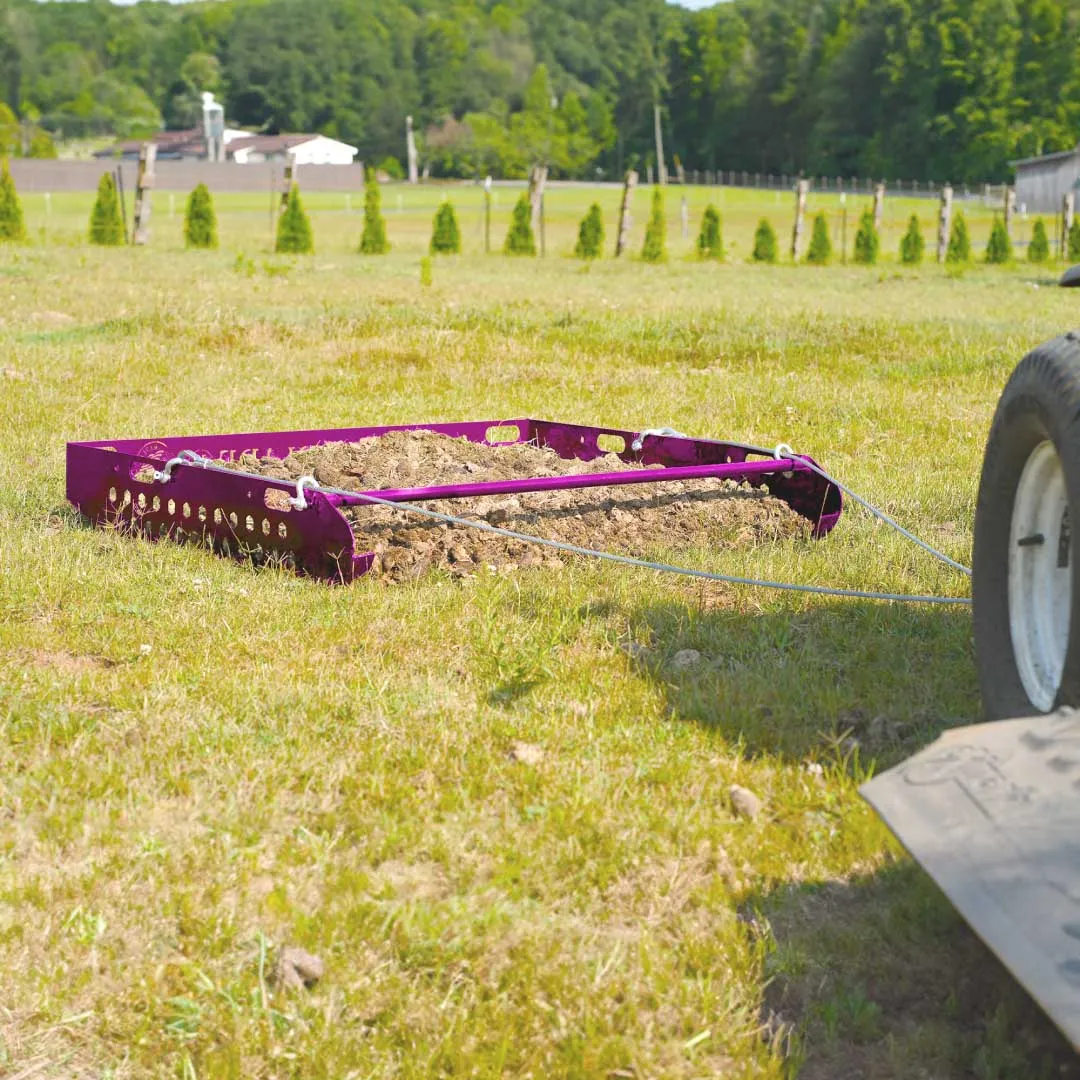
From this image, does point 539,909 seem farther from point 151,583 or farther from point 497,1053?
point 151,583

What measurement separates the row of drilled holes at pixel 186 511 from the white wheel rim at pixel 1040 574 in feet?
9.45

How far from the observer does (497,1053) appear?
2.57 m

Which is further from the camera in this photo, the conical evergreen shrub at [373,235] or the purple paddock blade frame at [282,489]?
the conical evergreen shrub at [373,235]

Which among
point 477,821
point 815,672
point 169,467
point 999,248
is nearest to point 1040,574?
point 815,672

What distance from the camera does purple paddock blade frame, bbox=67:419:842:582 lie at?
546cm

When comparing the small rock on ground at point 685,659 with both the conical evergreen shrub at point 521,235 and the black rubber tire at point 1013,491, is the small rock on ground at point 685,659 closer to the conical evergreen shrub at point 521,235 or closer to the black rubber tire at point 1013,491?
the black rubber tire at point 1013,491

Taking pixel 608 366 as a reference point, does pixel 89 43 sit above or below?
above

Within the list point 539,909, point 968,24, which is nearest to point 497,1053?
point 539,909

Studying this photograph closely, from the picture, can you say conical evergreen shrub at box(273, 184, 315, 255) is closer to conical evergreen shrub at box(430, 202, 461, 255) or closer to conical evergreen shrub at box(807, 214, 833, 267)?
conical evergreen shrub at box(430, 202, 461, 255)

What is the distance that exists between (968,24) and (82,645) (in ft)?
339

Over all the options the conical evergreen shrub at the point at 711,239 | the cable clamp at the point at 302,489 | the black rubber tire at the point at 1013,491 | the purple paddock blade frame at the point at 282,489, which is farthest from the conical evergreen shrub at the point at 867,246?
the black rubber tire at the point at 1013,491

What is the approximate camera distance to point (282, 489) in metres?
5.70

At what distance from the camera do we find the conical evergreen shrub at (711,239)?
35.5m

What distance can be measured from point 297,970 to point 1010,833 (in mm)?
1373
